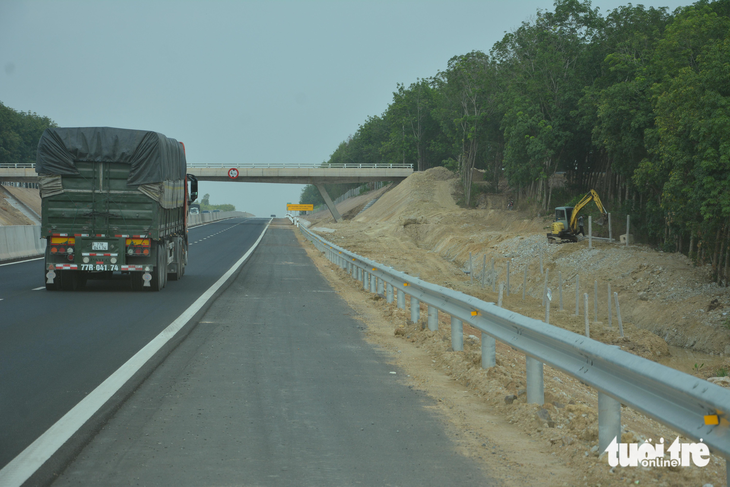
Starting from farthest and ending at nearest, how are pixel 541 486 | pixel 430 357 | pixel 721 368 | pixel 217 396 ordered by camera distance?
1. pixel 721 368
2. pixel 430 357
3. pixel 217 396
4. pixel 541 486

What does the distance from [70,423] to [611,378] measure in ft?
14.4

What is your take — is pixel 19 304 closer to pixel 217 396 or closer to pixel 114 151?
pixel 114 151

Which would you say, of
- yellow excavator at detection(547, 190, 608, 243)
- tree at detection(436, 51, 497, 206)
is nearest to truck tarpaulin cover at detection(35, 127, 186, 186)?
yellow excavator at detection(547, 190, 608, 243)

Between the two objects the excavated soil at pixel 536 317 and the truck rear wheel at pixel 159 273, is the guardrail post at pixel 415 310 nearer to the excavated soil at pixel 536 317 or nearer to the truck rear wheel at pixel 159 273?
the excavated soil at pixel 536 317

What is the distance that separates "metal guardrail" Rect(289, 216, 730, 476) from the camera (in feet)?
12.5

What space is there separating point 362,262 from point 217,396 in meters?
12.5

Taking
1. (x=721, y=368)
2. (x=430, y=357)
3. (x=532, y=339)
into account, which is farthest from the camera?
(x=721, y=368)

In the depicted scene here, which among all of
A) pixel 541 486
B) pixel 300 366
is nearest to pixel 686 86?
pixel 300 366

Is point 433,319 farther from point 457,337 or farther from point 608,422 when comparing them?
point 608,422

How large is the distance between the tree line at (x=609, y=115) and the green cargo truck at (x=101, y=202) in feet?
65.2

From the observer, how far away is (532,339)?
6617 millimetres

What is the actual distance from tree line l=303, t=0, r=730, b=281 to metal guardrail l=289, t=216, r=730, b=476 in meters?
21.1

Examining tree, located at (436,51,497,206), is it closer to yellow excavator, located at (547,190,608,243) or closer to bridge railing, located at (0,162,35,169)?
yellow excavator, located at (547,190,608,243)

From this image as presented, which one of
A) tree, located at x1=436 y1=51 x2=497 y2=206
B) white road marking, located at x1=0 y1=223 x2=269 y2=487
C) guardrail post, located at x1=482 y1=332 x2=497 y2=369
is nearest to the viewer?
white road marking, located at x1=0 y1=223 x2=269 y2=487
